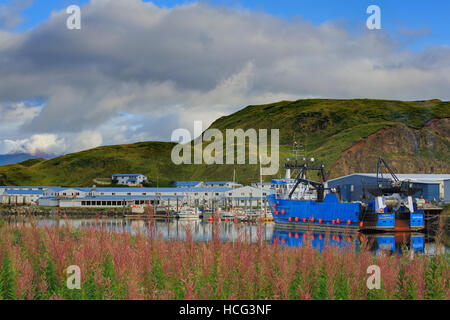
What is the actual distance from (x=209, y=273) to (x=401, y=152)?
182 m

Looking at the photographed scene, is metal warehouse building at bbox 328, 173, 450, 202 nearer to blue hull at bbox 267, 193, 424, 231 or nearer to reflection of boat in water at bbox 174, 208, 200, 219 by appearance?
blue hull at bbox 267, 193, 424, 231

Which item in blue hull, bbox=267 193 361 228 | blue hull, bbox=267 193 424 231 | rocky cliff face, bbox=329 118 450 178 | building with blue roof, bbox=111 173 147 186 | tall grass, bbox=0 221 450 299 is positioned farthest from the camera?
building with blue roof, bbox=111 173 147 186

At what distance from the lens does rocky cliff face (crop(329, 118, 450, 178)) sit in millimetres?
173500

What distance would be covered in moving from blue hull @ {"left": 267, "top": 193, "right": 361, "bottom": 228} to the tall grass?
175 ft

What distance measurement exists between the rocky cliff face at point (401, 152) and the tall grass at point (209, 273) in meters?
160

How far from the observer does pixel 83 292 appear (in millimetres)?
12711

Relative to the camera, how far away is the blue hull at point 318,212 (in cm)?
7362

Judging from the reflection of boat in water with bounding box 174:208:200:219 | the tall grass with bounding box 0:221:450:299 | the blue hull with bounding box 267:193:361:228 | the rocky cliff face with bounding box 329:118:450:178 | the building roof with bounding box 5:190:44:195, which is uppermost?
the rocky cliff face with bounding box 329:118:450:178

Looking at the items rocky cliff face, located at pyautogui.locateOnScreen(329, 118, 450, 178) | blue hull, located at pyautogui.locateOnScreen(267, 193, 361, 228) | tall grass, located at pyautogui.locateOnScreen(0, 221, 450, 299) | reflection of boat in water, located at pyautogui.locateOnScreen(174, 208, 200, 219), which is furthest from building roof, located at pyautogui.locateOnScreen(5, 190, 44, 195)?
tall grass, located at pyautogui.locateOnScreen(0, 221, 450, 299)

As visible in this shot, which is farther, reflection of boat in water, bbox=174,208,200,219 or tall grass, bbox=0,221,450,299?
reflection of boat in water, bbox=174,208,200,219
